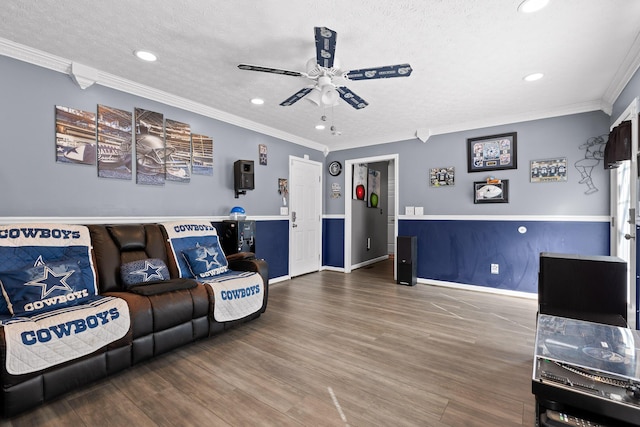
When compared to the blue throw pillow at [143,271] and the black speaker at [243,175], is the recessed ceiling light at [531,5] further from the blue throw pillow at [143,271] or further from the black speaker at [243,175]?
the blue throw pillow at [143,271]

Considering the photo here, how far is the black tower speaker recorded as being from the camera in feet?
15.7

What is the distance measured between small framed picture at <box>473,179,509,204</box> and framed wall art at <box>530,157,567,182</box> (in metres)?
0.35

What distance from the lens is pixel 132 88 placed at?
3.21 metres

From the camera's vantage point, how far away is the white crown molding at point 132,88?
8.24 ft

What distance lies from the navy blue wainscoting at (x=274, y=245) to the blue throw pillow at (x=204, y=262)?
146 centimetres

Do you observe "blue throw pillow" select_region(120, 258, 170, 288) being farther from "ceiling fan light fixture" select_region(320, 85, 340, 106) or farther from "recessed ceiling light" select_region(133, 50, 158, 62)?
"ceiling fan light fixture" select_region(320, 85, 340, 106)

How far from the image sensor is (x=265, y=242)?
15.6 ft

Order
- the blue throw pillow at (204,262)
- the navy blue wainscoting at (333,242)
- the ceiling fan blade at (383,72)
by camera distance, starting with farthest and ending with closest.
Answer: the navy blue wainscoting at (333,242) → the blue throw pillow at (204,262) → the ceiling fan blade at (383,72)

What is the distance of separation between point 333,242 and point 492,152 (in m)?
3.13

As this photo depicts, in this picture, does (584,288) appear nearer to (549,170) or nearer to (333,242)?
(549,170)

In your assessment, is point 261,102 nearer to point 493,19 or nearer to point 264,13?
point 264,13

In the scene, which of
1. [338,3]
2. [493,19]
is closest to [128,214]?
[338,3]

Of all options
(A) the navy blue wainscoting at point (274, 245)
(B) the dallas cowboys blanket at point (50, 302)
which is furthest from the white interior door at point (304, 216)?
(B) the dallas cowboys blanket at point (50, 302)

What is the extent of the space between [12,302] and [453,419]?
9.10ft
